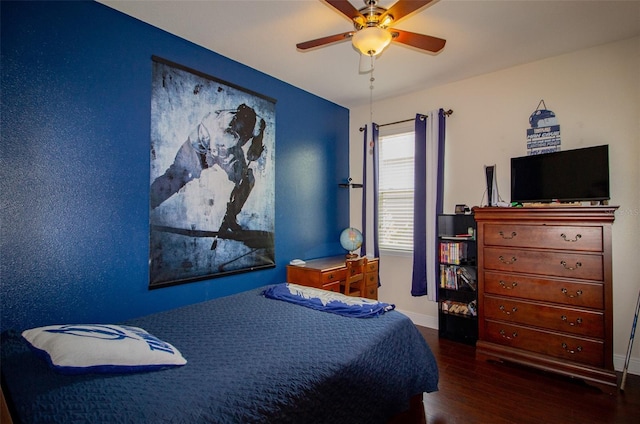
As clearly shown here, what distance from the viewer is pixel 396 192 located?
397 centimetres

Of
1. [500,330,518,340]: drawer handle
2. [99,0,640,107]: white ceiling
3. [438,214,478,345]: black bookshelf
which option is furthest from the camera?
[438,214,478,345]: black bookshelf

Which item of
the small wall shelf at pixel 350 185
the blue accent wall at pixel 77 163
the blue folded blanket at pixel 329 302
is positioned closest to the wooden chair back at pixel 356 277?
the blue folded blanket at pixel 329 302

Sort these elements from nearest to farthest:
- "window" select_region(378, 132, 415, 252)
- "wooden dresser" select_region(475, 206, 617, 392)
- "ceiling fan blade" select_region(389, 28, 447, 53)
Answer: "ceiling fan blade" select_region(389, 28, 447, 53) < "wooden dresser" select_region(475, 206, 617, 392) < "window" select_region(378, 132, 415, 252)

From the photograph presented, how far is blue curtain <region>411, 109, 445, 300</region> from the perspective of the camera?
3482mm

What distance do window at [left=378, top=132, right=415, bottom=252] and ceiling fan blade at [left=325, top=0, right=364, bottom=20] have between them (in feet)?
7.22

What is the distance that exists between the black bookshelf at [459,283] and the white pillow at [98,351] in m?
2.80

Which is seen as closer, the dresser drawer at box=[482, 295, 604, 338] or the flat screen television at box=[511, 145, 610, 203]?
the dresser drawer at box=[482, 295, 604, 338]

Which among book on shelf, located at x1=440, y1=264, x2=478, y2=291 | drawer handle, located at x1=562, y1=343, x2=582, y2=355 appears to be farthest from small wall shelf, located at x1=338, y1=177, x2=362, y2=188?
drawer handle, located at x1=562, y1=343, x2=582, y2=355

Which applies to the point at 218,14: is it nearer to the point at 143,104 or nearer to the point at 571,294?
the point at 143,104

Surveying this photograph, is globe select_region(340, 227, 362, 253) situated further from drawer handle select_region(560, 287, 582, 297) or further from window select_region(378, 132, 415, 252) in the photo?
drawer handle select_region(560, 287, 582, 297)

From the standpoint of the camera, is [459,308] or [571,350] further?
[459,308]

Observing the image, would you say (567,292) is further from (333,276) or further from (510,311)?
(333,276)

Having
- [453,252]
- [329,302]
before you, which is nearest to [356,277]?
[453,252]

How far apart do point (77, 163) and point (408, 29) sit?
2538 millimetres
